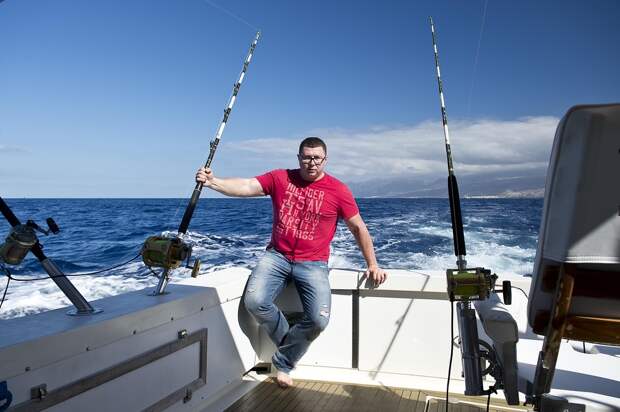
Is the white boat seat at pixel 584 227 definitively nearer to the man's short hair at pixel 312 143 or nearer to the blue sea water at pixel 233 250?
the man's short hair at pixel 312 143

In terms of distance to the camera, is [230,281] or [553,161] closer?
[553,161]

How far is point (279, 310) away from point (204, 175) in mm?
680

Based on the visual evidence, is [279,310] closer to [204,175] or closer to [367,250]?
[367,250]

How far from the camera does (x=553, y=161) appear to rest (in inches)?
40.2

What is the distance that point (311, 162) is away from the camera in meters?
2.36

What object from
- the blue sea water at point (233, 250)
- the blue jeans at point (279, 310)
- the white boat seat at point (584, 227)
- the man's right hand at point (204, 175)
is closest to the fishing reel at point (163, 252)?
the man's right hand at point (204, 175)

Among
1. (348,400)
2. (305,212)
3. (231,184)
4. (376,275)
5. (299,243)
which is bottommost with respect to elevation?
(348,400)

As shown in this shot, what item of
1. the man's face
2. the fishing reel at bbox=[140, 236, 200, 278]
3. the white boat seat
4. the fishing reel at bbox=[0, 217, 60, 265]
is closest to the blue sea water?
the man's face

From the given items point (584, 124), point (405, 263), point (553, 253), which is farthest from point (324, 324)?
point (405, 263)

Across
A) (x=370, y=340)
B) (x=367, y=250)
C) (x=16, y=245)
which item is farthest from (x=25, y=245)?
(x=370, y=340)

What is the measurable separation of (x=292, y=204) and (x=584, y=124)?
1.54 meters

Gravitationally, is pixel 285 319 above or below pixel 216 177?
below

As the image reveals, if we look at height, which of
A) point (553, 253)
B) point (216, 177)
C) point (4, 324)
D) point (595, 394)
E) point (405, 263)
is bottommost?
point (405, 263)

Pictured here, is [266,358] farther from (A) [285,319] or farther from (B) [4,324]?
(B) [4,324]
